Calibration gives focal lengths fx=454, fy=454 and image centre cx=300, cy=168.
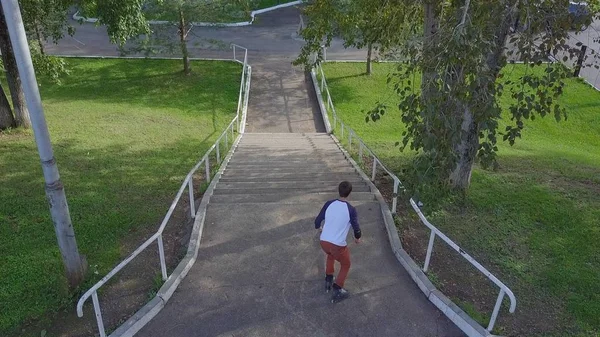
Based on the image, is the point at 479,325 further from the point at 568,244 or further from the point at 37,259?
the point at 37,259

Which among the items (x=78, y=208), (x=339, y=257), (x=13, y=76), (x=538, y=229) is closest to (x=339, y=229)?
(x=339, y=257)

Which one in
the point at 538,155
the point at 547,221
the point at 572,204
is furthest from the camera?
the point at 538,155

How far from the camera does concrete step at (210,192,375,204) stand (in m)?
7.07

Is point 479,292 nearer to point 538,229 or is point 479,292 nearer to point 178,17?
point 538,229

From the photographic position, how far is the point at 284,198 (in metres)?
7.17

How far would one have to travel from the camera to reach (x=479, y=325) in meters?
4.50

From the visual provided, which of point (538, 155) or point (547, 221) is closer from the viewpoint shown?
point (547, 221)

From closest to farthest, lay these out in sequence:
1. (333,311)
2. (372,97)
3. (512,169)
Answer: (333,311)
(512,169)
(372,97)

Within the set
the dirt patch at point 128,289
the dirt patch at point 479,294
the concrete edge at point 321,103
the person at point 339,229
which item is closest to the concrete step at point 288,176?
the dirt patch at point 128,289

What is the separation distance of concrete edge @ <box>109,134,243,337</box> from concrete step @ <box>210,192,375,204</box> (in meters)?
0.31

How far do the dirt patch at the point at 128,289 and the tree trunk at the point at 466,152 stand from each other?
4.16 metres

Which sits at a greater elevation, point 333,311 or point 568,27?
point 568,27

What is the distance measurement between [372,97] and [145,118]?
8320mm

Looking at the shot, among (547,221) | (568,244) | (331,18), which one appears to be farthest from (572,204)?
(331,18)
